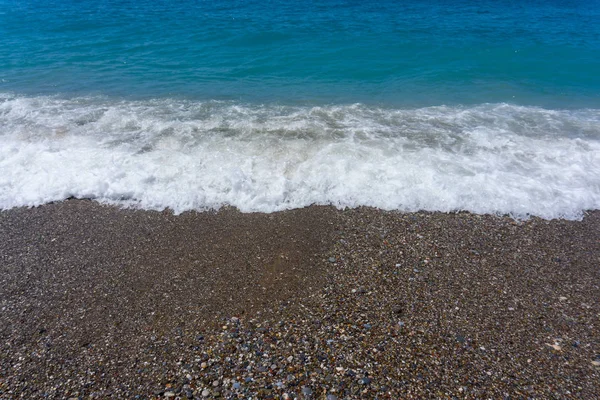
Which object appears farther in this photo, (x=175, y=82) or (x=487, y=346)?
(x=175, y=82)

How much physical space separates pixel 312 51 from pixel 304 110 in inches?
265

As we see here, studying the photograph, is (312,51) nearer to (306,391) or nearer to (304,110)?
(304,110)

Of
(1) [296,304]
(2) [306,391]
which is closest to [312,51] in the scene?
(1) [296,304]

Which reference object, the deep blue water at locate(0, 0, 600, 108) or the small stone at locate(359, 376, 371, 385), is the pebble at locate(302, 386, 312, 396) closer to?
the small stone at locate(359, 376, 371, 385)

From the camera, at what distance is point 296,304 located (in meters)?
5.40

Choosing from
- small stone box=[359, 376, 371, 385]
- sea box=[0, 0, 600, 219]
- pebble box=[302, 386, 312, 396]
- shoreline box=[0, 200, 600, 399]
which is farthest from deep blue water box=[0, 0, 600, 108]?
pebble box=[302, 386, 312, 396]

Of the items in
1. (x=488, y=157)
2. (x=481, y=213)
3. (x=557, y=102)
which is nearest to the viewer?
(x=481, y=213)

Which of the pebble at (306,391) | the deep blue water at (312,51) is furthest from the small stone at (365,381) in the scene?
the deep blue water at (312,51)

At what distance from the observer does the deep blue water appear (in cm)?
1385

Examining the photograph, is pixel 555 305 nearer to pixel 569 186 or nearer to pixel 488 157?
pixel 569 186

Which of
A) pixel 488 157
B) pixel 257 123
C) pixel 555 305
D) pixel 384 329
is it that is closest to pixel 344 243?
pixel 384 329

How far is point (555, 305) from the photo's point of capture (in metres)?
5.42

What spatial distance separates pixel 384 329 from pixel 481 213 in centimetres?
371

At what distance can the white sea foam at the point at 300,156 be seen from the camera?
7777 millimetres
